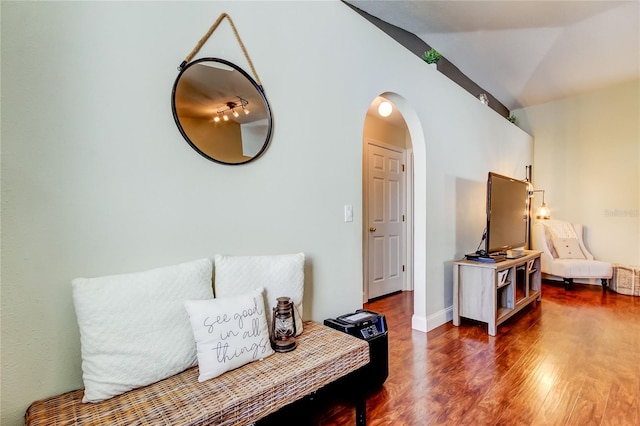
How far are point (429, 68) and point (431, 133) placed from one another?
24.5 inches

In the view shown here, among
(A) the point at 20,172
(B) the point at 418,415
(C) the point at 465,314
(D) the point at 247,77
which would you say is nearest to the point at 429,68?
(D) the point at 247,77

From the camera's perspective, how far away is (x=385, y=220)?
4.05 meters

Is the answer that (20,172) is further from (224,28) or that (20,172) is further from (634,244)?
(634,244)

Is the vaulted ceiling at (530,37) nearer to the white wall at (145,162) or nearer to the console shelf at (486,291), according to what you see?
the white wall at (145,162)

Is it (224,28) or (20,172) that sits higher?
(224,28)

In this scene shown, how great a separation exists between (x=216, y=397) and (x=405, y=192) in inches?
151

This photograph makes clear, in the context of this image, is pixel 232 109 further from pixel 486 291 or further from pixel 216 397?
pixel 486 291

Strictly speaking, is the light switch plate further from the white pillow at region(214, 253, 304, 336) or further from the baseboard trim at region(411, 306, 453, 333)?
the baseboard trim at region(411, 306, 453, 333)

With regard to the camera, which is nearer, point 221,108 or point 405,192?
point 221,108

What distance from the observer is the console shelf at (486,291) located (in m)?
2.65

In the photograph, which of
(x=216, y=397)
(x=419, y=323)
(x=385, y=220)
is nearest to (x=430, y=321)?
(x=419, y=323)

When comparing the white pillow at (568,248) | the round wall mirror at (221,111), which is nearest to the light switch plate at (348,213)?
the round wall mirror at (221,111)

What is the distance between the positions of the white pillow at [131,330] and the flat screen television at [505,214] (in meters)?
2.77

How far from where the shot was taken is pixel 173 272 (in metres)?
1.22
